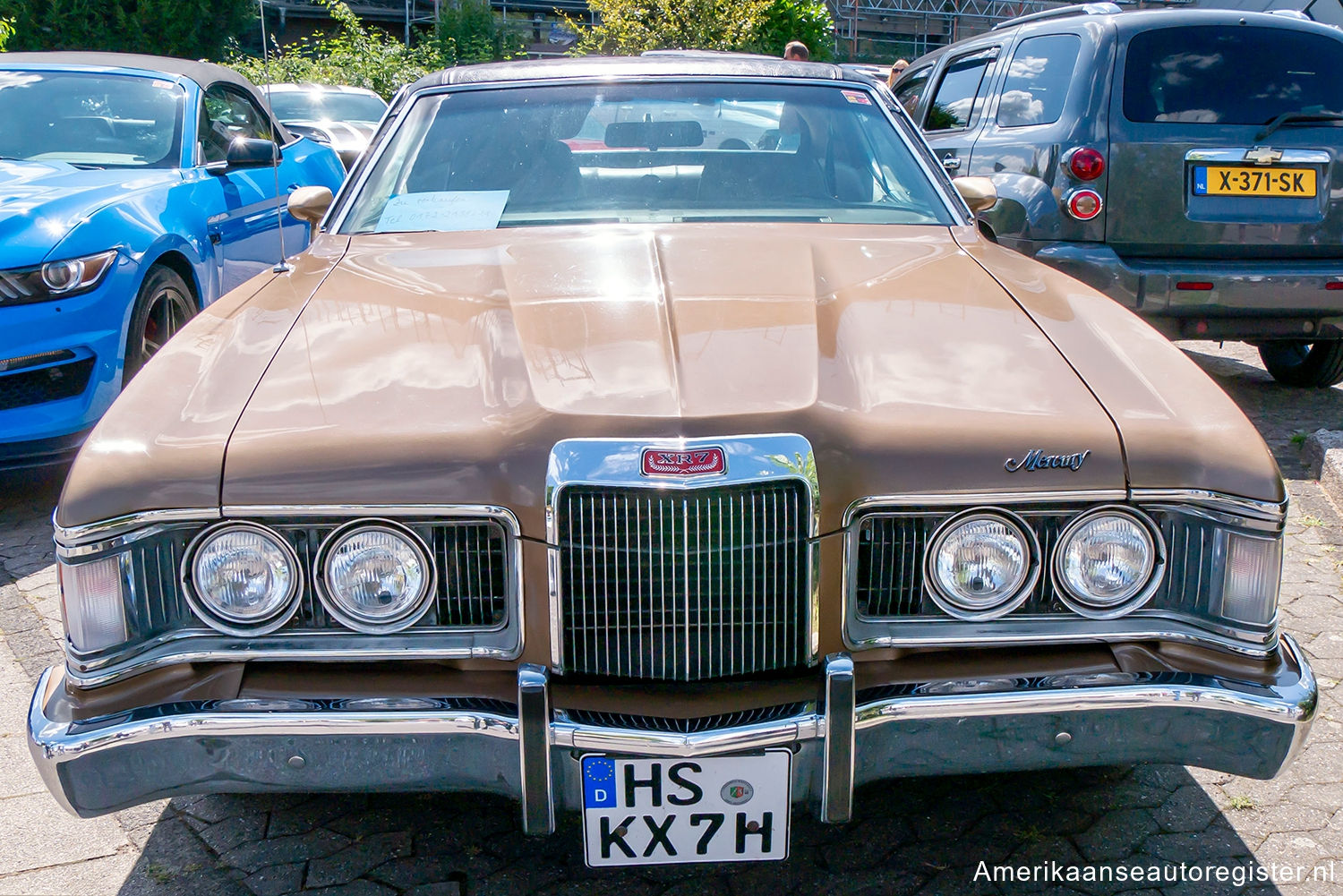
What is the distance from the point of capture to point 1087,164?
17.2 feet

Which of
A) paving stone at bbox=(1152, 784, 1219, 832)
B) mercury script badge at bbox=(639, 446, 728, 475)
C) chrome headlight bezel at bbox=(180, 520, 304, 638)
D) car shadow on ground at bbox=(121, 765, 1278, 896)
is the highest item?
mercury script badge at bbox=(639, 446, 728, 475)

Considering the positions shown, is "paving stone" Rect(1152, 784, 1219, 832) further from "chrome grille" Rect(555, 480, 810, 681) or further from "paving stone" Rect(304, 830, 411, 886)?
"paving stone" Rect(304, 830, 411, 886)

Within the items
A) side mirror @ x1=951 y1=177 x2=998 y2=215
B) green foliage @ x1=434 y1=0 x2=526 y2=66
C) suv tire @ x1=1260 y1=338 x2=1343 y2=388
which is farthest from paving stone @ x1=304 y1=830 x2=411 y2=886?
green foliage @ x1=434 y1=0 x2=526 y2=66

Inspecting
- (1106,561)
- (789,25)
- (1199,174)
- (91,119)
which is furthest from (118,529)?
(789,25)

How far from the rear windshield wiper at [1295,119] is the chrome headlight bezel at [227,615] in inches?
190

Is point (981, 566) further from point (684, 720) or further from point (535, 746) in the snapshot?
point (535, 746)

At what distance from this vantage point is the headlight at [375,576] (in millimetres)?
1956

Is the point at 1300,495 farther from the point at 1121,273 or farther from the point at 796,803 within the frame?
the point at 796,803

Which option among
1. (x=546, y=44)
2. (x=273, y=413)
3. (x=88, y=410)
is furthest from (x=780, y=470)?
(x=546, y=44)

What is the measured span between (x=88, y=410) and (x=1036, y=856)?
352 cm

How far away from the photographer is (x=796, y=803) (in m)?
1.92

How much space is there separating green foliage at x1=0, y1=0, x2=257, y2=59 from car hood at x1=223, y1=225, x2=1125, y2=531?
21.6 metres

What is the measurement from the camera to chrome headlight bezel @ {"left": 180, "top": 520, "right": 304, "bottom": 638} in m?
1.93

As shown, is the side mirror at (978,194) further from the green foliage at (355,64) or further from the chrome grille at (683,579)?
the green foliage at (355,64)
